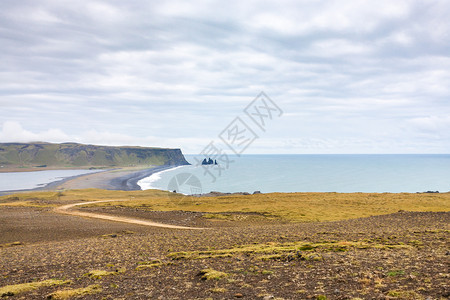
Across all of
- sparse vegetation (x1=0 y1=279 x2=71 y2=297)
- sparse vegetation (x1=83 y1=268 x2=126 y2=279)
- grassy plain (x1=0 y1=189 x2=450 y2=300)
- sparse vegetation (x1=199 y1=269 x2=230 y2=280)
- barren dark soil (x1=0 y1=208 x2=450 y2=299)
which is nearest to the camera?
barren dark soil (x1=0 y1=208 x2=450 y2=299)

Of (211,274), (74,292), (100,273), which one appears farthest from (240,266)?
(74,292)

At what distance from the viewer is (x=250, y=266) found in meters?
14.9

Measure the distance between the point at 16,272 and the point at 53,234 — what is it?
1612 centimetres

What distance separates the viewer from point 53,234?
31.4 m

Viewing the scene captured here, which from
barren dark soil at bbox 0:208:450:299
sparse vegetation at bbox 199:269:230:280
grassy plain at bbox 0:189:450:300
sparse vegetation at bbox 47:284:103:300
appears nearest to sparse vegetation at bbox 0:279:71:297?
grassy plain at bbox 0:189:450:300

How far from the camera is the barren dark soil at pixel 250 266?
10.9m

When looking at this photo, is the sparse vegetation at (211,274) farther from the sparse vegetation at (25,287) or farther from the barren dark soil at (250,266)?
the sparse vegetation at (25,287)

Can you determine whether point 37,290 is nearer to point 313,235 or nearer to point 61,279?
point 61,279

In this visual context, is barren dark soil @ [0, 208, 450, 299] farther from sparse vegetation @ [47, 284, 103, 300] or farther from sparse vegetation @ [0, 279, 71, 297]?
sparse vegetation @ [0, 279, 71, 297]

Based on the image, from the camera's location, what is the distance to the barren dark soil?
35.8ft

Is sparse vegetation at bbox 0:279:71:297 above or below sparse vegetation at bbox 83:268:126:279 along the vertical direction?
above

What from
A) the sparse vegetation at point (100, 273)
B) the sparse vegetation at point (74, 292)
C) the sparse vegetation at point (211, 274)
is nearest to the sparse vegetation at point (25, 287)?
the sparse vegetation at point (100, 273)

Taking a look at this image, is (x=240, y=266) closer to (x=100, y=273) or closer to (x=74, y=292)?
(x=100, y=273)

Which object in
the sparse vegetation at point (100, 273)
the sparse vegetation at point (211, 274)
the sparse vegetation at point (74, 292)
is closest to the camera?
the sparse vegetation at point (74, 292)
